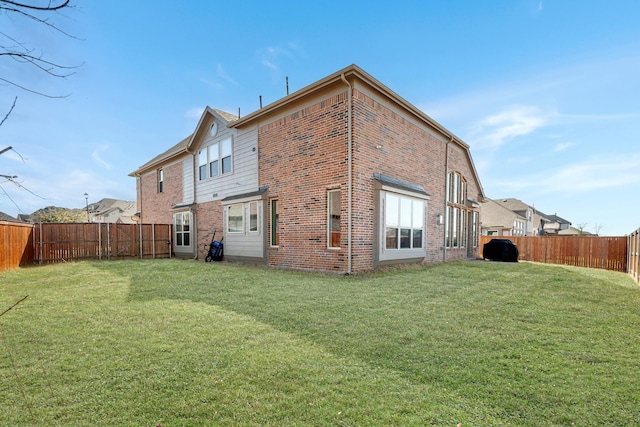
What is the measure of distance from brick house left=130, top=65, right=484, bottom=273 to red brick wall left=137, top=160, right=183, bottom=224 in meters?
2.17

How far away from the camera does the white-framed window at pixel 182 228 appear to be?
55.0ft

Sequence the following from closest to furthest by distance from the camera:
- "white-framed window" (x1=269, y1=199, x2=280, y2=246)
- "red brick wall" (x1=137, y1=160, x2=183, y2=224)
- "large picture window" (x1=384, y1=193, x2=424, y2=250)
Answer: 1. "large picture window" (x1=384, y1=193, x2=424, y2=250)
2. "white-framed window" (x1=269, y1=199, x2=280, y2=246)
3. "red brick wall" (x1=137, y1=160, x2=183, y2=224)

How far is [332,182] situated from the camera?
940 centimetres

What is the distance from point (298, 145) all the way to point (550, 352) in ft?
29.1

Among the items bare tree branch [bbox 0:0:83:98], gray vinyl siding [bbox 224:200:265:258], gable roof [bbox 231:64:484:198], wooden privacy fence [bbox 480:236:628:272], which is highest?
gable roof [bbox 231:64:484:198]

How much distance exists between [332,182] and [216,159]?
799 centimetres

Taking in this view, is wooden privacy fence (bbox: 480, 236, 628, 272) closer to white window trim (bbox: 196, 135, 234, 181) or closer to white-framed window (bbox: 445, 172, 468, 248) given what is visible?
white-framed window (bbox: 445, 172, 468, 248)

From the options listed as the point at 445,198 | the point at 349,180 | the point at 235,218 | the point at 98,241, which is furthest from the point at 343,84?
the point at 98,241

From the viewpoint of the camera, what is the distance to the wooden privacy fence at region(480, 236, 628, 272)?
1495cm

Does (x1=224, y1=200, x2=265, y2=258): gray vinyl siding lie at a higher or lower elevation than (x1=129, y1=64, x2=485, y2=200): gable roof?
lower

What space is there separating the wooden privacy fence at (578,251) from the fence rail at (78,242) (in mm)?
22608

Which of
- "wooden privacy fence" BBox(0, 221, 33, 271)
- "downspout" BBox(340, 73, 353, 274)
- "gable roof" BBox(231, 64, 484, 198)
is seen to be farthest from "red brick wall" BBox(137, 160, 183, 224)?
"downspout" BBox(340, 73, 353, 274)

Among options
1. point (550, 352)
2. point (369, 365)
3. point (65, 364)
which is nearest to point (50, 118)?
point (65, 364)

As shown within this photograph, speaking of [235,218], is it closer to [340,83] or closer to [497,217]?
[340,83]
